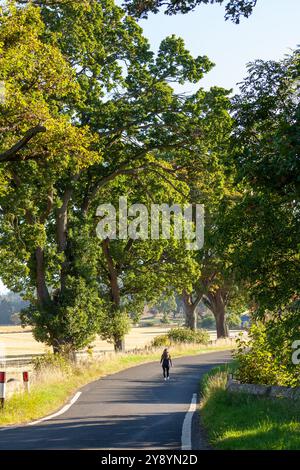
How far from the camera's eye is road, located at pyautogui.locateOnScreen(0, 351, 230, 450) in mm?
10570

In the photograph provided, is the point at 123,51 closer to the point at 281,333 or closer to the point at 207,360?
the point at 207,360

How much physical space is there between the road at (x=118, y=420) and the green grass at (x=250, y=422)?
0.62 metres

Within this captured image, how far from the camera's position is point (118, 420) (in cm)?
1386

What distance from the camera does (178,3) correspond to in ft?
37.9

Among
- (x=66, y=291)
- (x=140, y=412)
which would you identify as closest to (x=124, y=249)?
(x=66, y=291)

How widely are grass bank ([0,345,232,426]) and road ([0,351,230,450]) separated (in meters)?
0.55

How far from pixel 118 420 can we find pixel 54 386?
589 centimetres

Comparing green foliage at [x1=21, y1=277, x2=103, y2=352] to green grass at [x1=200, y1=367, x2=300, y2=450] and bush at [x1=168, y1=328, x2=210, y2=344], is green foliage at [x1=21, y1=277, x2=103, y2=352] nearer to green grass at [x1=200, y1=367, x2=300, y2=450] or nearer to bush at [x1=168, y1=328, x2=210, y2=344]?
green grass at [x1=200, y1=367, x2=300, y2=450]

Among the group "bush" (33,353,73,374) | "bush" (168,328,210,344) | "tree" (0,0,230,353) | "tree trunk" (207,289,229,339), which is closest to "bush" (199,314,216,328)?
"tree trunk" (207,289,229,339)

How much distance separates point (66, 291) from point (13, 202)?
4.78 m

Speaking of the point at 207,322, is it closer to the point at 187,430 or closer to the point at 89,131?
the point at 89,131

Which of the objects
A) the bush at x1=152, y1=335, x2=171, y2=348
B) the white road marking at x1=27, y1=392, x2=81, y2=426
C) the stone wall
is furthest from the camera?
the bush at x1=152, y1=335, x2=171, y2=348

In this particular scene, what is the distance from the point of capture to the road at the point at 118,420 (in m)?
10.6

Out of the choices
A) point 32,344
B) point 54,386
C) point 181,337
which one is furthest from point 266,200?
point 32,344
